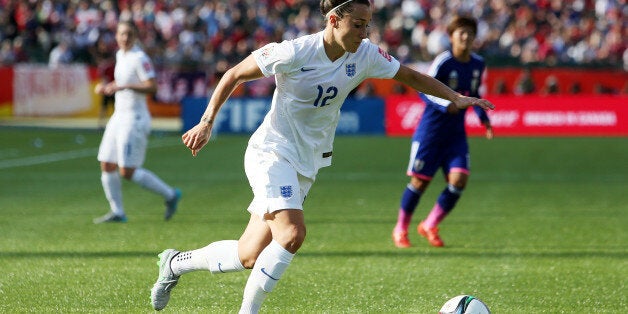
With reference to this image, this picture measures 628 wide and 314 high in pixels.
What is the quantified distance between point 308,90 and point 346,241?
13.9 ft

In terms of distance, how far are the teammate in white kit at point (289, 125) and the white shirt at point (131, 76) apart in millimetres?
5229

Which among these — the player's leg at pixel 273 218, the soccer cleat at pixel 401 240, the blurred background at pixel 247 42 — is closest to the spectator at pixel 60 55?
the blurred background at pixel 247 42

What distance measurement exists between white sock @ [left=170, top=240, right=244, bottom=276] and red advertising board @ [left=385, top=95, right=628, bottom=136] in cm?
2106

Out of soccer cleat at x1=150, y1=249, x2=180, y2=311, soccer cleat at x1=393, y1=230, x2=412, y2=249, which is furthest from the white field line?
soccer cleat at x1=150, y1=249, x2=180, y2=311

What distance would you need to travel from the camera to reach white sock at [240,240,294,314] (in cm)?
594

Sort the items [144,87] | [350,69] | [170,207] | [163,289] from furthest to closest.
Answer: [170,207] → [144,87] → [163,289] → [350,69]

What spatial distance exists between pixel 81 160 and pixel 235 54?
1379cm

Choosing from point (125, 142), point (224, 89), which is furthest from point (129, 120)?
point (224, 89)

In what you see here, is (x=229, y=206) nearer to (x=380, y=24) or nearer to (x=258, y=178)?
(x=258, y=178)

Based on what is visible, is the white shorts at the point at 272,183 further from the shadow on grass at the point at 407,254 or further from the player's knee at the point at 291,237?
the shadow on grass at the point at 407,254

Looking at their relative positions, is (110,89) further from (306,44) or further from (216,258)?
(306,44)

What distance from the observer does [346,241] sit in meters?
10.2

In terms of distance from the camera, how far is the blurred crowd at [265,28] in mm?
33281

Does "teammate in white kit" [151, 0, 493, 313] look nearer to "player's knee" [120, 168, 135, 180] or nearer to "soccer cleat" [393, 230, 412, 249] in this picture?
"soccer cleat" [393, 230, 412, 249]
